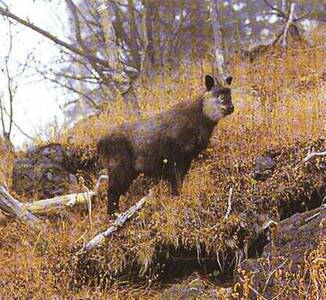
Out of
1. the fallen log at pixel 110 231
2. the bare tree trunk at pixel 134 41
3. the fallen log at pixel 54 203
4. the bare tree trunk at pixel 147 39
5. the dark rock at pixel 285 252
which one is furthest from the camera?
the bare tree trunk at pixel 134 41

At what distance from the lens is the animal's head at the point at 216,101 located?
7992 millimetres

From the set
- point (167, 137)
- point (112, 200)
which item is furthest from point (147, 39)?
point (112, 200)

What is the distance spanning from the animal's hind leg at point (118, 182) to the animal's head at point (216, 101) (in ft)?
4.23

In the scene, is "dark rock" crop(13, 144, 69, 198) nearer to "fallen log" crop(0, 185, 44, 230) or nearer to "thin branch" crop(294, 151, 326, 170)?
"fallen log" crop(0, 185, 44, 230)

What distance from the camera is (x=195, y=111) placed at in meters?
8.05

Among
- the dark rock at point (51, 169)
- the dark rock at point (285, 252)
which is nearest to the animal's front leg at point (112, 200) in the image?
the dark rock at point (51, 169)

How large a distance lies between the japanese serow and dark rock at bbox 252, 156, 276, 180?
0.74 metres

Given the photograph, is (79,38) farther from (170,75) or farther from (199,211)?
(199,211)

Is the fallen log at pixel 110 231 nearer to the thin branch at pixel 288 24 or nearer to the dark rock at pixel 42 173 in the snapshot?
the dark rock at pixel 42 173

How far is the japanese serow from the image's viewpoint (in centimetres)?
795

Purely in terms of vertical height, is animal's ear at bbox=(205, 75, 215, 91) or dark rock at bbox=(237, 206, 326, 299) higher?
animal's ear at bbox=(205, 75, 215, 91)

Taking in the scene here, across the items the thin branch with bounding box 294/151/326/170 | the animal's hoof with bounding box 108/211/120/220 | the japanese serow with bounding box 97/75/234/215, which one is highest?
the japanese serow with bounding box 97/75/234/215

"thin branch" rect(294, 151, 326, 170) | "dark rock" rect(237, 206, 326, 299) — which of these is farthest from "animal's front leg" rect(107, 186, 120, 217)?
"dark rock" rect(237, 206, 326, 299)

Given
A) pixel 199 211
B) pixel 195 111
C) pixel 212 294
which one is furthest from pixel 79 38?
pixel 212 294
